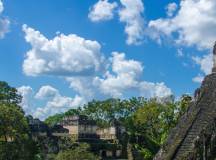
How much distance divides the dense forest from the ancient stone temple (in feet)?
34.9

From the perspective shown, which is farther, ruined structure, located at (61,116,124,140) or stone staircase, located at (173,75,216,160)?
ruined structure, located at (61,116,124,140)

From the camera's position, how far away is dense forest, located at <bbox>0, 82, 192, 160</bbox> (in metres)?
40.1

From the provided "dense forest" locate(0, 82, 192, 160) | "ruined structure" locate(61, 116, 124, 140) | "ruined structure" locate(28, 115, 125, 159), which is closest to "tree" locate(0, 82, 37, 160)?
"dense forest" locate(0, 82, 192, 160)

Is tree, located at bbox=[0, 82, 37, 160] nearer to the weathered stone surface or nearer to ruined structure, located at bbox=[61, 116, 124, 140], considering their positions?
the weathered stone surface

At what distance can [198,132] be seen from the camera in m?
10.7

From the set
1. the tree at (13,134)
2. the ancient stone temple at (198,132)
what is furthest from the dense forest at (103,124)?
the ancient stone temple at (198,132)

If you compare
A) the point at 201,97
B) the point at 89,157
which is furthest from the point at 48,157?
the point at 201,97

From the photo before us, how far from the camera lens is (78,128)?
3012 inches

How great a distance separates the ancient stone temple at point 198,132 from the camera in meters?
10.5

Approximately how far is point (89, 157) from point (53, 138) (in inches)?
985

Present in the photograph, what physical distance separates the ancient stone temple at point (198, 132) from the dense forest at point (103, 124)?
10640mm

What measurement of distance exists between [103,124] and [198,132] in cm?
7350

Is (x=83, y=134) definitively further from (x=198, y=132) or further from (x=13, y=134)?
(x=198, y=132)

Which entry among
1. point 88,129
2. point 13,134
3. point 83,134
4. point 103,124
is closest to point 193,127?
point 13,134
